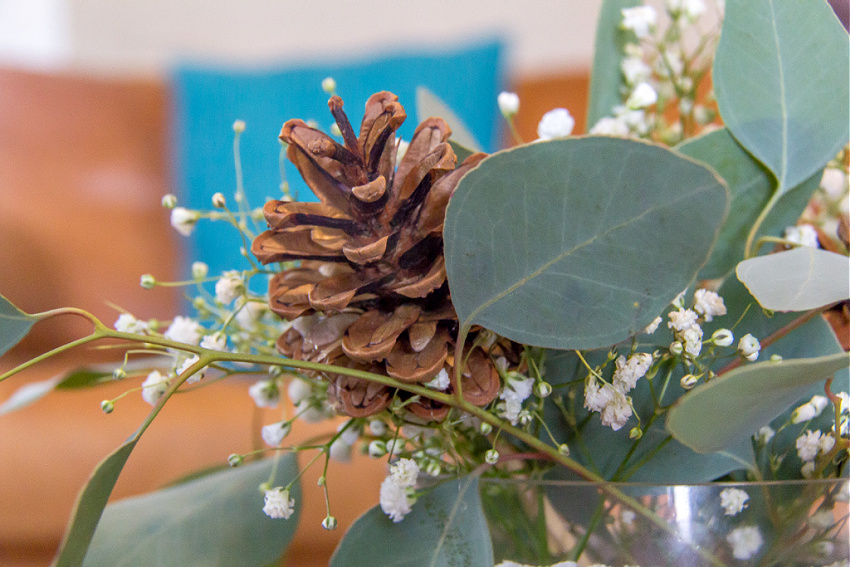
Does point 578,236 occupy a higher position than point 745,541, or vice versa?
point 578,236

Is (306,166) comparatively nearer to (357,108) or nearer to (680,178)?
(680,178)

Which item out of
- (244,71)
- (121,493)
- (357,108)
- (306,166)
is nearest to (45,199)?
(244,71)

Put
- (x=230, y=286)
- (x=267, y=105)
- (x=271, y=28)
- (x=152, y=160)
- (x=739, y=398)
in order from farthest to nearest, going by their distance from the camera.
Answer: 1. (x=271, y=28)
2. (x=152, y=160)
3. (x=267, y=105)
4. (x=230, y=286)
5. (x=739, y=398)

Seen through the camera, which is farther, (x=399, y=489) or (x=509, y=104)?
(x=509, y=104)

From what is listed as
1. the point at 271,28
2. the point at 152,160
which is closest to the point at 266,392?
the point at 152,160

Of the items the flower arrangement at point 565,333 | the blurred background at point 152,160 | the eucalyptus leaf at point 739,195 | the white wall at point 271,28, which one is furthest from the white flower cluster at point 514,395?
the white wall at point 271,28

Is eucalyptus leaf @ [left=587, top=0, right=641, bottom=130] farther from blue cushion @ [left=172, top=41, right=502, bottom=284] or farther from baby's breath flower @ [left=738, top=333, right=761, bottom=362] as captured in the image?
blue cushion @ [left=172, top=41, right=502, bottom=284]

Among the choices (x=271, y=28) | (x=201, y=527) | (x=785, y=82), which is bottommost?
(x=201, y=527)

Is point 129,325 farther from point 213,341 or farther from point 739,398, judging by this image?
point 739,398
